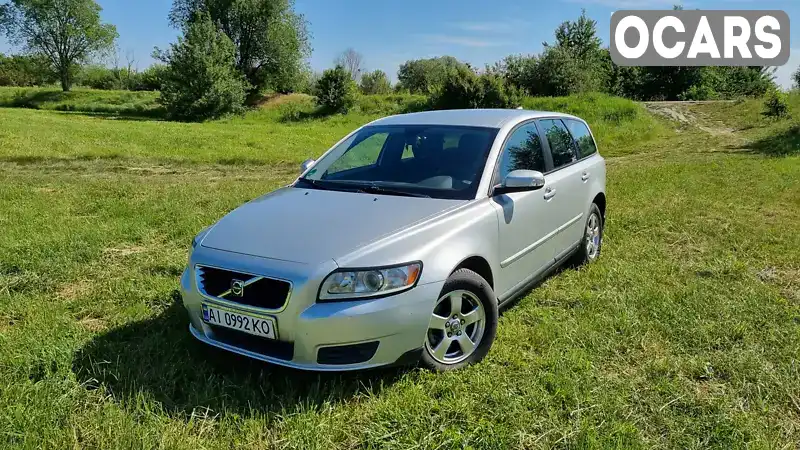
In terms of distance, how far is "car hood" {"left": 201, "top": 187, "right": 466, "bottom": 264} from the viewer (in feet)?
8.98

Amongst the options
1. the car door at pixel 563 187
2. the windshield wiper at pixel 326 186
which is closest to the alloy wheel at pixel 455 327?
the windshield wiper at pixel 326 186

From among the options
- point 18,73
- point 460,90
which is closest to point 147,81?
point 18,73

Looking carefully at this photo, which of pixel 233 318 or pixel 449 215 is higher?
pixel 449 215

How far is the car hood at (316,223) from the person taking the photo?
2.74m

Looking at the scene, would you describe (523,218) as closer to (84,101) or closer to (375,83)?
(84,101)

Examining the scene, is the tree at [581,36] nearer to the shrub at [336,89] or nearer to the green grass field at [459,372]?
the shrub at [336,89]

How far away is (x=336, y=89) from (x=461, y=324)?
28.5m

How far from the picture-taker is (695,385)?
9.59 feet

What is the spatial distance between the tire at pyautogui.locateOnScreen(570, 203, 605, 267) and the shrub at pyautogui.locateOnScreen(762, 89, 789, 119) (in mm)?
17636

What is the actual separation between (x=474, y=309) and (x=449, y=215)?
569 mm

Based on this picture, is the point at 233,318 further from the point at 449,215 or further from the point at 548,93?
the point at 548,93

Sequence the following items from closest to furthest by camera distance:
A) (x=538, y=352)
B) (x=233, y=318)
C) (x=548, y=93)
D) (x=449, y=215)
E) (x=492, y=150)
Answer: (x=233, y=318), (x=449, y=215), (x=538, y=352), (x=492, y=150), (x=548, y=93)

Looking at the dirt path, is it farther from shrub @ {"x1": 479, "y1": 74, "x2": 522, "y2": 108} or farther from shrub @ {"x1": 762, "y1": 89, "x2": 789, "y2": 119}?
shrub @ {"x1": 479, "y1": 74, "x2": 522, "y2": 108}

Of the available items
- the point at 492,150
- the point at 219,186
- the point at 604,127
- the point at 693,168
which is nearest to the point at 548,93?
the point at 604,127
